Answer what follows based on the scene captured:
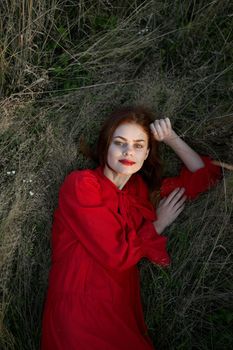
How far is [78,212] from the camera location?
2.94m

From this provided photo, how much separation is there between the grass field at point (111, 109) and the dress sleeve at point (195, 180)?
65 mm

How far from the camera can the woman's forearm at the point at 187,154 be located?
3.36 metres

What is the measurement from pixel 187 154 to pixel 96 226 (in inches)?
35.0

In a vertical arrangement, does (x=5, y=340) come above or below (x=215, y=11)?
below

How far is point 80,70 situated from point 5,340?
78.3 inches

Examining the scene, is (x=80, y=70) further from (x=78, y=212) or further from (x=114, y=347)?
(x=114, y=347)

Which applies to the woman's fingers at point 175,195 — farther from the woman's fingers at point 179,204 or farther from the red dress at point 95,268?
the red dress at point 95,268

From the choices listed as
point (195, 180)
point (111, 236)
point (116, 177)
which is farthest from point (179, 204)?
point (111, 236)

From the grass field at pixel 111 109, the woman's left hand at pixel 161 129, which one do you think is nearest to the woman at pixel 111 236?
the woman's left hand at pixel 161 129

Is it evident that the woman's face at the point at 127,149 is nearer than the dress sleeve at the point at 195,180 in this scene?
Yes

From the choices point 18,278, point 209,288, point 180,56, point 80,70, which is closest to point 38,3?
point 80,70

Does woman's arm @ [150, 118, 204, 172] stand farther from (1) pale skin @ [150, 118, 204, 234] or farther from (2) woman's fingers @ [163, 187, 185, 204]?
(2) woman's fingers @ [163, 187, 185, 204]

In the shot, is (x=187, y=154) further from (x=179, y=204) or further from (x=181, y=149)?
(x=179, y=204)

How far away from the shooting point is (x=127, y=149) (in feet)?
10.2
